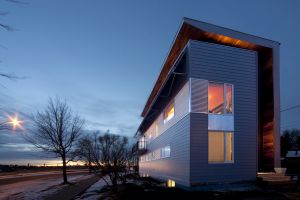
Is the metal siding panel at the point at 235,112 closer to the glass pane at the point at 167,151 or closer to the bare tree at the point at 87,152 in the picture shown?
the glass pane at the point at 167,151

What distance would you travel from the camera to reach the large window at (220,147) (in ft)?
54.2

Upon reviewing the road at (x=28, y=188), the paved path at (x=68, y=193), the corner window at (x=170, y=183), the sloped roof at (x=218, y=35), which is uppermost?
the sloped roof at (x=218, y=35)

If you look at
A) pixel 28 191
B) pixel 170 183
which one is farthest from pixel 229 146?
pixel 28 191

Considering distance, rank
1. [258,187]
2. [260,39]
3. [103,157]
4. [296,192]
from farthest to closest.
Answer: [103,157] < [260,39] < [258,187] < [296,192]

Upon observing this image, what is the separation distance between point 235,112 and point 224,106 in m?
0.61

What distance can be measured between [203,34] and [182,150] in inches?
227

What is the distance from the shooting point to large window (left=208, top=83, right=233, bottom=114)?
17.0m

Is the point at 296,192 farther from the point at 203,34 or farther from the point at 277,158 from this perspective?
the point at 203,34

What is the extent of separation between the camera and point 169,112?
75.4 ft

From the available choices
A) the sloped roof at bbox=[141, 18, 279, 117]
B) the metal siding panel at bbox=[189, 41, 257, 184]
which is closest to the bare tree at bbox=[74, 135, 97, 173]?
the metal siding panel at bbox=[189, 41, 257, 184]

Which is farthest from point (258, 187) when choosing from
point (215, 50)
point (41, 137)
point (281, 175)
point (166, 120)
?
point (41, 137)

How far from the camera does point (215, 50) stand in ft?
56.0

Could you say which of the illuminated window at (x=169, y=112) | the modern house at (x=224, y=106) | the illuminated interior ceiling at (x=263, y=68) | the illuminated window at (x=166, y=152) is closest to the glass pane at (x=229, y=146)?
the modern house at (x=224, y=106)

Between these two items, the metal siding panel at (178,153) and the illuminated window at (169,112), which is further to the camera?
the illuminated window at (169,112)
